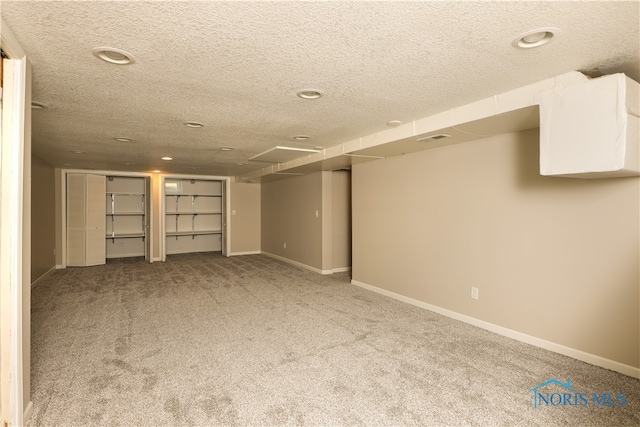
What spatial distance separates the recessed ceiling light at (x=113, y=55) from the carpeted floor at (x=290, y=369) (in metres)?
2.12

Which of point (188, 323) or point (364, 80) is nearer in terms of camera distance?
point (364, 80)

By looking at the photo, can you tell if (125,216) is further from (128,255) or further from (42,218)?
(42,218)

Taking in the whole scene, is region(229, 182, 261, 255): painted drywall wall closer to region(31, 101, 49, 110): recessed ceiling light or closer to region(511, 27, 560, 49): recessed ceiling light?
region(31, 101, 49, 110): recessed ceiling light

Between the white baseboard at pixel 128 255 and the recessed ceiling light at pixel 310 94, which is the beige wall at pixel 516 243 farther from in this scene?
the white baseboard at pixel 128 255

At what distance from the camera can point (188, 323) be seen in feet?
12.4

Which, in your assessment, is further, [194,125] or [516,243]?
[194,125]

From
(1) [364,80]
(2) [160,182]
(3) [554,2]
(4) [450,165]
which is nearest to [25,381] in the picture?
(1) [364,80]

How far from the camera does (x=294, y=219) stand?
761 cm

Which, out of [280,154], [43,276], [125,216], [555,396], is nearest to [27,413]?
[555,396]

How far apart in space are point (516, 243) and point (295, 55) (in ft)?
8.83

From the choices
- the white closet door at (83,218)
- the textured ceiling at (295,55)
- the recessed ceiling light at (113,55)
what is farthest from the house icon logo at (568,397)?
the white closet door at (83,218)

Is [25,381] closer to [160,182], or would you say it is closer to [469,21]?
[469,21]

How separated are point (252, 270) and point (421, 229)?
373 centimetres

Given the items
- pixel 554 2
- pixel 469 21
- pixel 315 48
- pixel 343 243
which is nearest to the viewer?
pixel 554 2
